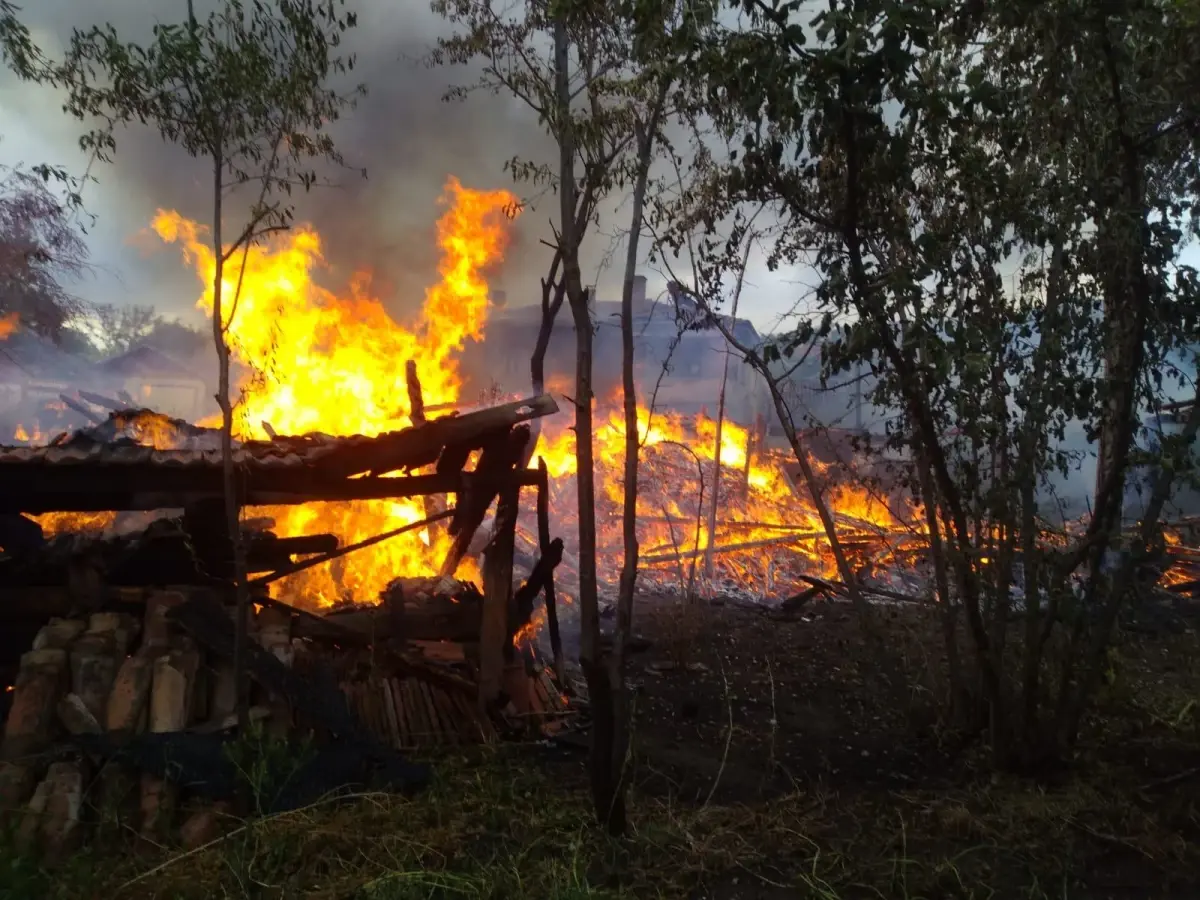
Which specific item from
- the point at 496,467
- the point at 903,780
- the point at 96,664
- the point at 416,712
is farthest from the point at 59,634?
the point at 903,780

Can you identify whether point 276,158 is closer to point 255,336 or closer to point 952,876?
point 952,876

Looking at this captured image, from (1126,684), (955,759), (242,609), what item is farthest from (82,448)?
(1126,684)

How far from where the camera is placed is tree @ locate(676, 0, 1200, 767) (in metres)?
4.25

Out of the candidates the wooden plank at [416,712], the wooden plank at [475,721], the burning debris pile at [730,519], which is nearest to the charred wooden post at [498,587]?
the wooden plank at [475,721]

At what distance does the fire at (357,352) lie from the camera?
11641 mm

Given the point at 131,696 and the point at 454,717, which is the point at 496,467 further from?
the point at 131,696

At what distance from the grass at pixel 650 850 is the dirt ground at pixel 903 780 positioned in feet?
0.06

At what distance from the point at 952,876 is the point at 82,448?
6628 mm

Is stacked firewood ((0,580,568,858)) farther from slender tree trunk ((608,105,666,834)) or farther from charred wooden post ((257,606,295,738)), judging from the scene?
slender tree trunk ((608,105,666,834))

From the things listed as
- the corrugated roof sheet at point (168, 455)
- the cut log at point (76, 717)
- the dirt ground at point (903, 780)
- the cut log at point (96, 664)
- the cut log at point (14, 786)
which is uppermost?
the corrugated roof sheet at point (168, 455)

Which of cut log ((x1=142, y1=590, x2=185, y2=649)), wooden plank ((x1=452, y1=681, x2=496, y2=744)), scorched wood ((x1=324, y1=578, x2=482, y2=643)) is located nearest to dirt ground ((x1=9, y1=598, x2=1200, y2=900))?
wooden plank ((x1=452, y1=681, x2=496, y2=744))

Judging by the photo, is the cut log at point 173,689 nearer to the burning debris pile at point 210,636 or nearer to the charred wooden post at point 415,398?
the burning debris pile at point 210,636

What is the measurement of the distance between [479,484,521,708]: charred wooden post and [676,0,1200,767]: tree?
3.09 m

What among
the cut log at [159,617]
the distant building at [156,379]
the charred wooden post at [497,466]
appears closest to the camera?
the cut log at [159,617]
